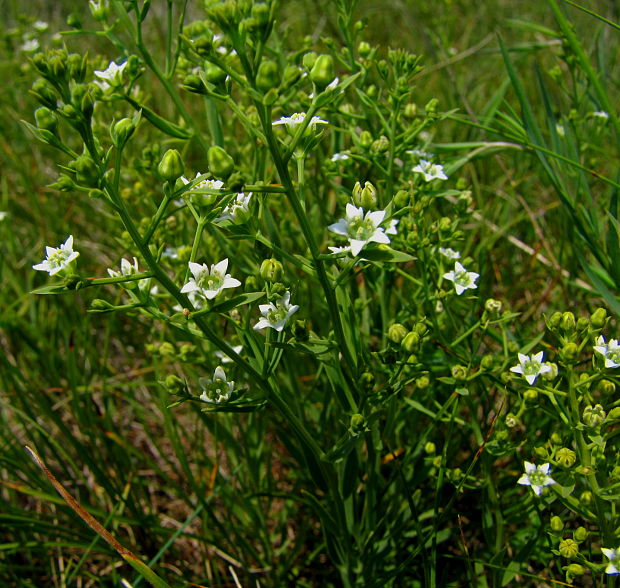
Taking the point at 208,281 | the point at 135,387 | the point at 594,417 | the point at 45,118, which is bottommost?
the point at 135,387

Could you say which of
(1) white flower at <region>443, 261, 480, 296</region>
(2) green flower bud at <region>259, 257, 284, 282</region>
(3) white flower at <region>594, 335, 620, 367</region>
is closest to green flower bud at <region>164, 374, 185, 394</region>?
(2) green flower bud at <region>259, 257, 284, 282</region>

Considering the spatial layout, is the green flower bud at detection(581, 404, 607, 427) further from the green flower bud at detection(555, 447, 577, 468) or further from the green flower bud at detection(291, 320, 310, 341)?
the green flower bud at detection(291, 320, 310, 341)

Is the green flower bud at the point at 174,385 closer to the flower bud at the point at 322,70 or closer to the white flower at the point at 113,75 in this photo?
the flower bud at the point at 322,70

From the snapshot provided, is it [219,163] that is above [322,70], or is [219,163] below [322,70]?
below

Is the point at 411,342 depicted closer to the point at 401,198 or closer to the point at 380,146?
the point at 401,198

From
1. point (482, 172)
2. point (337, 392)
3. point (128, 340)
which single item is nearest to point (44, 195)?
point (128, 340)

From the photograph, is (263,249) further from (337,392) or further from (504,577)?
(504,577)

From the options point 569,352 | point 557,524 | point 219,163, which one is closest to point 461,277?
point 569,352
